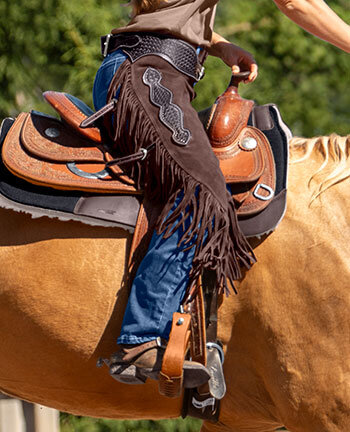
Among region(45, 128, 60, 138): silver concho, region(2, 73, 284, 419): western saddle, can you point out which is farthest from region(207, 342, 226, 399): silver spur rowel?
region(45, 128, 60, 138): silver concho

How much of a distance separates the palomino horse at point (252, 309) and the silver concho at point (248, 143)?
0.61ft

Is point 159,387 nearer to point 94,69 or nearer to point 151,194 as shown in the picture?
point 151,194

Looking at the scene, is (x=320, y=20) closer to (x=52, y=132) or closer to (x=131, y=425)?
(x=52, y=132)

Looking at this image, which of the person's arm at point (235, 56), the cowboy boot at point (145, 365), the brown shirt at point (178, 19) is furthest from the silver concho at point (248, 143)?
the cowboy boot at point (145, 365)

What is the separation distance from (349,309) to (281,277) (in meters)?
0.28

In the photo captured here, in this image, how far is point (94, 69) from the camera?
6.78 metres

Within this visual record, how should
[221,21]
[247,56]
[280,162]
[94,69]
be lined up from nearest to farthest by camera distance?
[280,162]
[247,56]
[94,69]
[221,21]

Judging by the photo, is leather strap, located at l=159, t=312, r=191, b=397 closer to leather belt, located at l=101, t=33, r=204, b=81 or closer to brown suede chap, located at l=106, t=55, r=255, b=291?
brown suede chap, located at l=106, t=55, r=255, b=291

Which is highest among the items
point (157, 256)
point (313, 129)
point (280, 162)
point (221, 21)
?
point (280, 162)

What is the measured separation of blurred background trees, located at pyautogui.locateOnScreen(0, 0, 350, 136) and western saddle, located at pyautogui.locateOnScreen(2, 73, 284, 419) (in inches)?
137

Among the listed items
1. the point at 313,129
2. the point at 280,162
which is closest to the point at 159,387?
the point at 280,162

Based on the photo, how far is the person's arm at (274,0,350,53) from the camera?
306 cm

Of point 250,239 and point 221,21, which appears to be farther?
point 221,21

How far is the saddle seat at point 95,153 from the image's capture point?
311cm
